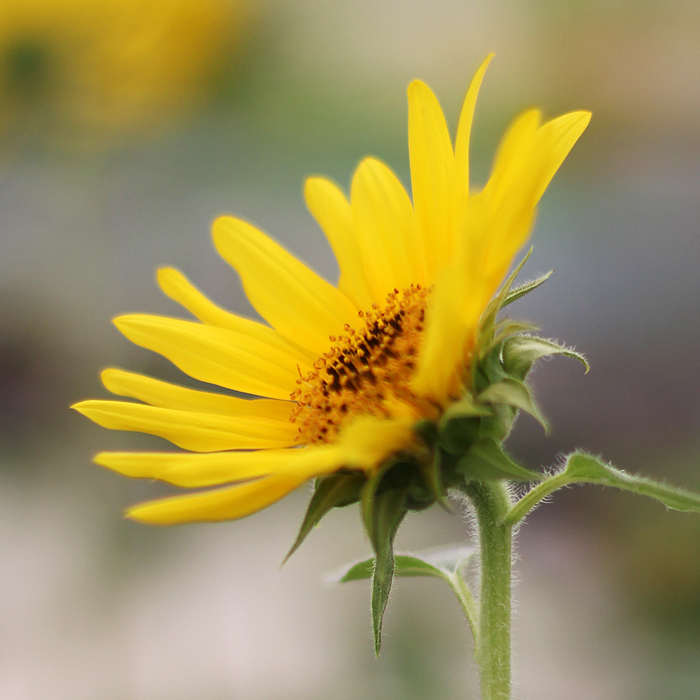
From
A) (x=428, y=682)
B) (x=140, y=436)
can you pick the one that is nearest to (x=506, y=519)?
(x=428, y=682)

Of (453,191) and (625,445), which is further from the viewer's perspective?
(625,445)

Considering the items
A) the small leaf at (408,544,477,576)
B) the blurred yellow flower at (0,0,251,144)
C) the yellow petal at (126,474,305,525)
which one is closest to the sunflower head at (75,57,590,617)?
the yellow petal at (126,474,305,525)

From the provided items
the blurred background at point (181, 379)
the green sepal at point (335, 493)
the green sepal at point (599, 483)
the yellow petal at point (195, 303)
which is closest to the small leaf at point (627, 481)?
the green sepal at point (599, 483)

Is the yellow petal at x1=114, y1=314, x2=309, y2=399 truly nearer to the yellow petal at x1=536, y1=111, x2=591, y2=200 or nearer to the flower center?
the flower center

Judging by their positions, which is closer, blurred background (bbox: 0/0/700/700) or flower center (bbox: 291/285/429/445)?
flower center (bbox: 291/285/429/445)

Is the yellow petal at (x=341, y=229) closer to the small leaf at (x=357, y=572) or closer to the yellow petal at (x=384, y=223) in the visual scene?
the yellow petal at (x=384, y=223)

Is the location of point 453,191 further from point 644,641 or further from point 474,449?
point 644,641
